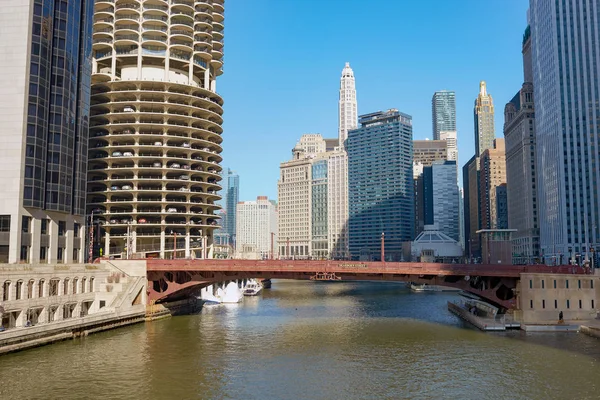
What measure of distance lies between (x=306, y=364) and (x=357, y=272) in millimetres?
30035

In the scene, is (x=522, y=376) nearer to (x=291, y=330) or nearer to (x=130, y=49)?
(x=291, y=330)

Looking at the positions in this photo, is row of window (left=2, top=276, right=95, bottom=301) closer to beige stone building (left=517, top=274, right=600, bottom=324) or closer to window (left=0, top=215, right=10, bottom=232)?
window (left=0, top=215, right=10, bottom=232)

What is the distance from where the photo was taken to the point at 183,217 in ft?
469

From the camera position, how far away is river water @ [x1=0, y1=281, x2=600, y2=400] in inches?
1971

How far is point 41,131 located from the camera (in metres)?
88.2

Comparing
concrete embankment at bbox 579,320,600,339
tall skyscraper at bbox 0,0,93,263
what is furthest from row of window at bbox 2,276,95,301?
concrete embankment at bbox 579,320,600,339

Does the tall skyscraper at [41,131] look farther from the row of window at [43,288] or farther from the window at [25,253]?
the row of window at [43,288]

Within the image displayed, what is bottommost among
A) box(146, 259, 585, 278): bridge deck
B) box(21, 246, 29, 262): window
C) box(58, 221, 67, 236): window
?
box(146, 259, 585, 278): bridge deck

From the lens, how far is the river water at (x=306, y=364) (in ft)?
164

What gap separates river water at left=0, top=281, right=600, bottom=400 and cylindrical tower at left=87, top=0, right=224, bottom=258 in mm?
55364

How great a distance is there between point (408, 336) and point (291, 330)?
1778 centimetres

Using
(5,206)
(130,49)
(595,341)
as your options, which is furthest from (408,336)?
(130,49)

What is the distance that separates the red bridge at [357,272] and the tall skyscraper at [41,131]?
17399 millimetres

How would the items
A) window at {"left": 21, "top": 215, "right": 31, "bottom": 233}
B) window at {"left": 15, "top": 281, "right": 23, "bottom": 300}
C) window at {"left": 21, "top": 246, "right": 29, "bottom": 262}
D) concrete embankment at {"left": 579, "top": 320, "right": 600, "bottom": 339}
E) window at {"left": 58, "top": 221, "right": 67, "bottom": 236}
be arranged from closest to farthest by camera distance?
window at {"left": 15, "top": 281, "right": 23, "bottom": 300}, concrete embankment at {"left": 579, "top": 320, "right": 600, "bottom": 339}, window at {"left": 21, "top": 215, "right": 31, "bottom": 233}, window at {"left": 21, "top": 246, "right": 29, "bottom": 262}, window at {"left": 58, "top": 221, "right": 67, "bottom": 236}
